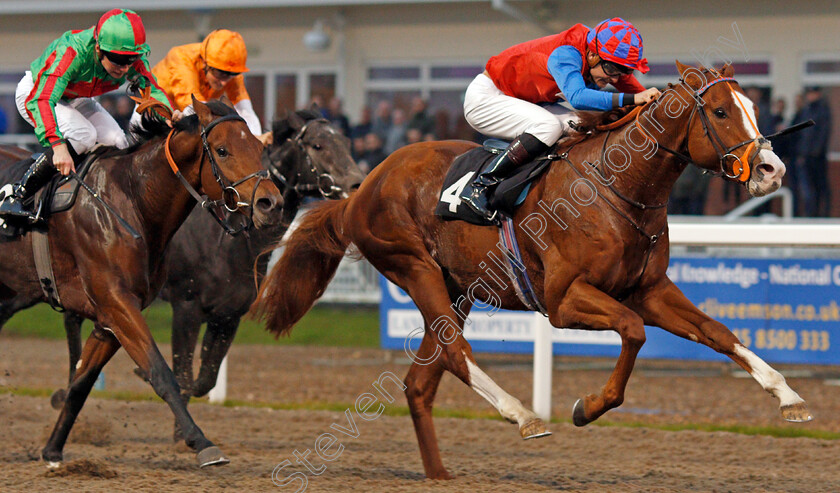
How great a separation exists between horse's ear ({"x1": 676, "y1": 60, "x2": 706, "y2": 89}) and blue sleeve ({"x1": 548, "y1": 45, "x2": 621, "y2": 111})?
0.29m

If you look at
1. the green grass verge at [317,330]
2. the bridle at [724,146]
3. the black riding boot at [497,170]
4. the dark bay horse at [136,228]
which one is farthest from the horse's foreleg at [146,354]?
the green grass verge at [317,330]

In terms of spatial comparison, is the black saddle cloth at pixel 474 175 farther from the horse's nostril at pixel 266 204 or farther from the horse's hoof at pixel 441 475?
the horse's hoof at pixel 441 475

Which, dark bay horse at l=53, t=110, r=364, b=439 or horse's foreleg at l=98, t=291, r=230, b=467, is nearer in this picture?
horse's foreleg at l=98, t=291, r=230, b=467

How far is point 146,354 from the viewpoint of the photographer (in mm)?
4328

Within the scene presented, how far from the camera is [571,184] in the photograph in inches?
168

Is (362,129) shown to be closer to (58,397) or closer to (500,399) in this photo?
(58,397)

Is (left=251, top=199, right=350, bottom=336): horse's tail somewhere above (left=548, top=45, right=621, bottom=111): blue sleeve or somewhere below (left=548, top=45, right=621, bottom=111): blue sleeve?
below

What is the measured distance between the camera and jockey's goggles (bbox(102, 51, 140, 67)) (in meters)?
4.55

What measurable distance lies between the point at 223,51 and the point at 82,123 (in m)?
0.92

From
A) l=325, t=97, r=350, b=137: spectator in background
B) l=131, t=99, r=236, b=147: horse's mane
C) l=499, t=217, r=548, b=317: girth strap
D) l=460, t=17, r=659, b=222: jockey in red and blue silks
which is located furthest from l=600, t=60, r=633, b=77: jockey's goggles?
l=325, t=97, r=350, b=137: spectator in background

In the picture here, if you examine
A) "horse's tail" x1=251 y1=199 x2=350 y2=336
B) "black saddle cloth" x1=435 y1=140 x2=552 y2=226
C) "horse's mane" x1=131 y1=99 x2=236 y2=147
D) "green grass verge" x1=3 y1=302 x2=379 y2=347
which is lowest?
"green grass verge" x1=3 y1=302 x2=379 y2=347

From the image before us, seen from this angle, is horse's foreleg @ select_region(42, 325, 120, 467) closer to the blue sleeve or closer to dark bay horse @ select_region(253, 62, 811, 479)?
dark bay horse @ select_region(253, 62, 811, 479)

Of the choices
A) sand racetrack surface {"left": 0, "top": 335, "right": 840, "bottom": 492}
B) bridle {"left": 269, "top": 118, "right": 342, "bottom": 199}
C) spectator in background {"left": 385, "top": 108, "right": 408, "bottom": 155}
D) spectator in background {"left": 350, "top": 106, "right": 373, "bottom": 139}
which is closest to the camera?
sand racetrack surface {"left": 0, "top": 335, "right": 840, "bottom": 492}

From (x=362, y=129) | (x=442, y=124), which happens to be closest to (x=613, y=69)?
(x=362, y=129)
